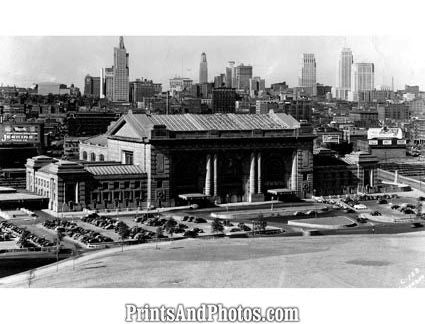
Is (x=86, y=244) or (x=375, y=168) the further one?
(x=375, y=168)

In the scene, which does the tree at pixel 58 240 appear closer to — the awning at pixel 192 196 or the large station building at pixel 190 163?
the large station building at pixel 190 163

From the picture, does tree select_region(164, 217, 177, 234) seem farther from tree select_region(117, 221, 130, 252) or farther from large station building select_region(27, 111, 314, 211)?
large station building select_region(27, 111, 314, 211)

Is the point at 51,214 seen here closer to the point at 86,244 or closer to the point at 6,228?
the point at 6,228

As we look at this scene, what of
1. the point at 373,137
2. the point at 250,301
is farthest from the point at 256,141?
the point at 373,137

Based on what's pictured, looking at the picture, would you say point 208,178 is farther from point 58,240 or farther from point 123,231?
point 58,240

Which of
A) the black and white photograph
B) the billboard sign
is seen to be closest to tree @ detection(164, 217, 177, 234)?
the black and white photograph
